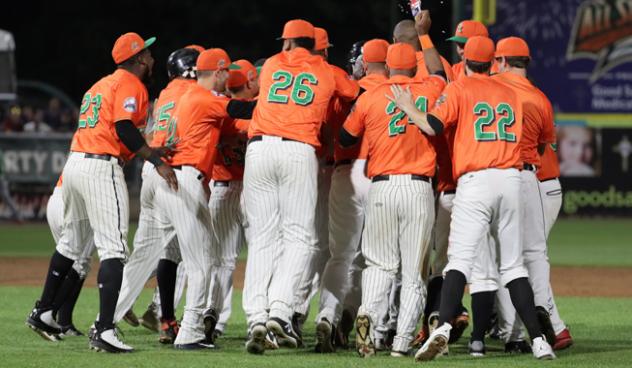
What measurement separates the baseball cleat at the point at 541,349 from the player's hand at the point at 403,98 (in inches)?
70.7

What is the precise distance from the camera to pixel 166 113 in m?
9.58

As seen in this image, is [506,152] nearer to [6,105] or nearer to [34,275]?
[34,275]

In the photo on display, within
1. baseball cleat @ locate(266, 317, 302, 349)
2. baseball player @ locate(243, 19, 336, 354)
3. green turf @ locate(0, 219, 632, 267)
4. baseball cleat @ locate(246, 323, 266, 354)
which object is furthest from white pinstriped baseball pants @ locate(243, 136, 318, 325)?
green turf @ locate(0, 219, 632, 267)

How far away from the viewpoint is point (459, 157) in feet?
28.5

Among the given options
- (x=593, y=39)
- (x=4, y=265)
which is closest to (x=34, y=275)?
(x=4, y=265)

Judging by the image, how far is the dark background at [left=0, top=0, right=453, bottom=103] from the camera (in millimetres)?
34344

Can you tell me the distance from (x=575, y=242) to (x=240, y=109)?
11853 millimetres

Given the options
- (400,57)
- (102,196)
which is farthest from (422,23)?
(102,196)

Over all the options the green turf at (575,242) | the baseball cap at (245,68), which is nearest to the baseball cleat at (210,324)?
the baseball cap at (245,68)

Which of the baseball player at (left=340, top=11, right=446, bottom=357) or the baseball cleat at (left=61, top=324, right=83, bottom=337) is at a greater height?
the baseball player at (left=340, top=11, right=446, bottom=357)

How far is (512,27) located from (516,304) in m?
16.2

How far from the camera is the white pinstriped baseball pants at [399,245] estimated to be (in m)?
8.88

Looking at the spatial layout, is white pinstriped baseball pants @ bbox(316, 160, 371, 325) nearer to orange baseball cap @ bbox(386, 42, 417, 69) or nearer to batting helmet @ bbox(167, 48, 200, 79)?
orange baseball cap @ bbox(386, 42, 417, 69)

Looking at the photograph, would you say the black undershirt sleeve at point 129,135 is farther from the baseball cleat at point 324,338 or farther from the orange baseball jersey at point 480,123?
the orange baseball jersey at point 480,123
